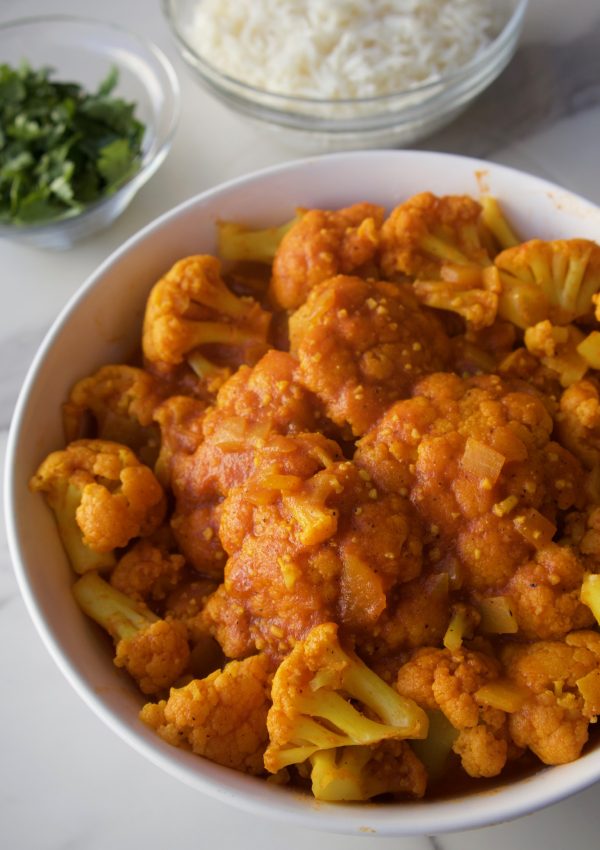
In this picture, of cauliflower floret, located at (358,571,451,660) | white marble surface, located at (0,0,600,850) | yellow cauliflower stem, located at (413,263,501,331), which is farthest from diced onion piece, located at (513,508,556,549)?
white marble surface, located at (0,0,600,850)

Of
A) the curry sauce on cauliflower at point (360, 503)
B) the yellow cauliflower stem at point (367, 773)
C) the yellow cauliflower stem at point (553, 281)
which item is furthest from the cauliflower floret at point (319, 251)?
the yellow cauliflower stem at point (367, 773)

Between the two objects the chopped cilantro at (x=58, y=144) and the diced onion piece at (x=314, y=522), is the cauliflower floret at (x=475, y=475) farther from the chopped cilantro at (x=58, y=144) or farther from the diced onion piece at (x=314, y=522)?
the chopped cilantro at (x=58, y=144)

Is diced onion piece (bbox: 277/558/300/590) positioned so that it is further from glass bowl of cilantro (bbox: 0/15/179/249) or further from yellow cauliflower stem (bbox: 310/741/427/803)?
glass bowl of cilantro (bbox: 0/15/179/249)

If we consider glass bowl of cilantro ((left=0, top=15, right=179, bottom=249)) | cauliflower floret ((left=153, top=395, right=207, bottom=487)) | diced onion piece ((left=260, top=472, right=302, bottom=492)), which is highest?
glass bowl of cilantro ((left=0, top=15, right=179, bottom=249))

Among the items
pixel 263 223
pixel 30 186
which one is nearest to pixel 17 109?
pixel 30 186

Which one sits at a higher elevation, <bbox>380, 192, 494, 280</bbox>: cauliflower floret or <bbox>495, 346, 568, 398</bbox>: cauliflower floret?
<bbox>380, 192, 494, 280</bbox>: cauliflower floret

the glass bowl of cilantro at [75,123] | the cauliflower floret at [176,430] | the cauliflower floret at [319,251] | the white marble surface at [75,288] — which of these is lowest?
the white marble surface at [75,288]

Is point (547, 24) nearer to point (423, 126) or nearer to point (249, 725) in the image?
point (423, 126)
